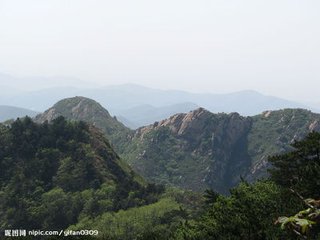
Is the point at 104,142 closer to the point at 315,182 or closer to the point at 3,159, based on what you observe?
the point at 3,159

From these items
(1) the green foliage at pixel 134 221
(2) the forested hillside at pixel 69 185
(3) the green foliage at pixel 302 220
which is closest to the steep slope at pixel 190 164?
(2) the forested hillside at pixel 69 185

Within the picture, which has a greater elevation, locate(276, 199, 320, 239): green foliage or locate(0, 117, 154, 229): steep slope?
locate(276, 199, 320, 239): green foliage

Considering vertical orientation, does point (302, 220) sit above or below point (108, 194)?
above

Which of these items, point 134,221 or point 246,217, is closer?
point 246,217

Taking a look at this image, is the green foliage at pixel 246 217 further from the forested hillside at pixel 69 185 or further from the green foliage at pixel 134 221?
the forested hillside at pixel 69 185

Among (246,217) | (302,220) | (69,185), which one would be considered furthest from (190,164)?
(302,220)

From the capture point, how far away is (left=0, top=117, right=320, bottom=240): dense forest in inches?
1597

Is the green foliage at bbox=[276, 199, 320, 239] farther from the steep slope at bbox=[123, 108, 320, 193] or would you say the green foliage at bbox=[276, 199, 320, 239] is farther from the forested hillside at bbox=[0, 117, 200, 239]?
the steep slope at bbox=[123, 108, 320, 193]

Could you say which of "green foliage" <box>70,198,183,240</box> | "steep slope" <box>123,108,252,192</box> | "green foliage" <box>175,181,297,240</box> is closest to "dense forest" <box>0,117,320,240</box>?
"green foliage" <box>175,181,297,240</box>

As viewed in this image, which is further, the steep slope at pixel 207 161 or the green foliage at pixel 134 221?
the steep slope at pixel 207 161

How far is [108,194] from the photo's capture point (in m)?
93.1

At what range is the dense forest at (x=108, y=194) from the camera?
4056cm

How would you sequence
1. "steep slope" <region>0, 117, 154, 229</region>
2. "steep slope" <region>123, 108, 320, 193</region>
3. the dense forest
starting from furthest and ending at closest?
1. "steep slope" <region>123, 108, 320, 193</region>
2. "steep slope" <region>0, 117, 154, 229</region>
3. the dense forest

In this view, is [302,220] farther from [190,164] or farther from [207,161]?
[207,161]
